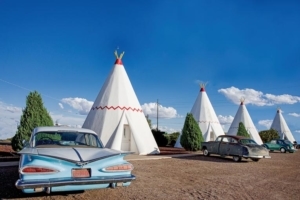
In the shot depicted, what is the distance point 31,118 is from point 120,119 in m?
4.77

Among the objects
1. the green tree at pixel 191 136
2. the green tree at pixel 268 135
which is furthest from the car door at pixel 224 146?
the green tree at pixel 268 135

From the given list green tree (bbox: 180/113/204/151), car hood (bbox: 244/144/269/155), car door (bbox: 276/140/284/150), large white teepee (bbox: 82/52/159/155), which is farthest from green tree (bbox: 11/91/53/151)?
car door (bbox: 276/140/284/150)

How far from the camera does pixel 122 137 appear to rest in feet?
51.1

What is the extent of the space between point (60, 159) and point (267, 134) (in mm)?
35735

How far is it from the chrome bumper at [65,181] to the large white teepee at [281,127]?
40.3 metres

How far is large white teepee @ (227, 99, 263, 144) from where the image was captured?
3065 cm

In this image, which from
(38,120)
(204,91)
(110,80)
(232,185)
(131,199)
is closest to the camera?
(131,199)

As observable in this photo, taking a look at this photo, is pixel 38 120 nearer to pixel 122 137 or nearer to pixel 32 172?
pixel 122 137

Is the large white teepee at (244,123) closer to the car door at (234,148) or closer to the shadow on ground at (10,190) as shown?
the car door at (234,148)

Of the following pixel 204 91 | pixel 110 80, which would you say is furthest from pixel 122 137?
pixel 204 91

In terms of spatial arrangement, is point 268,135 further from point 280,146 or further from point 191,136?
point 191,136

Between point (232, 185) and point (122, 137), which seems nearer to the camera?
point (232, 185)

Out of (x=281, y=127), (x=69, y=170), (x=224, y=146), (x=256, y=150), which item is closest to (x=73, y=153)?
(x=69, y=170)

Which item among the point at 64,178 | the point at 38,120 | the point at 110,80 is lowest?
the point at 64,178
